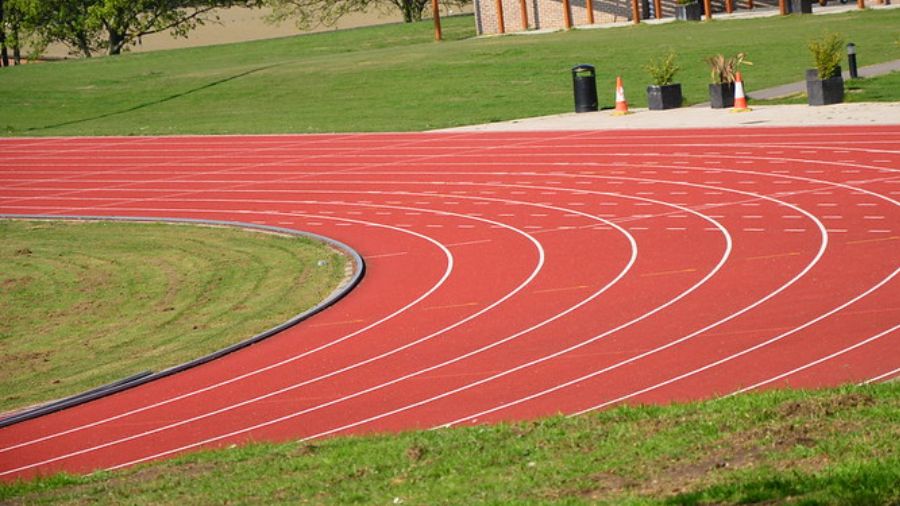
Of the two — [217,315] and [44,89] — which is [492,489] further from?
[44,89]

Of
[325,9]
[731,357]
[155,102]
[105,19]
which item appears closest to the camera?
[731,357]

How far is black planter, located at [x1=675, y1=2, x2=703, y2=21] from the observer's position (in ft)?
165

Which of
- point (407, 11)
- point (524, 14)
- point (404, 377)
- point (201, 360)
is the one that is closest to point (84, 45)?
point (407, 11)

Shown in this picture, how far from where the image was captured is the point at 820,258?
15281 millimetres

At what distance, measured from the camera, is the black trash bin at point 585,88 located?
3259 cm

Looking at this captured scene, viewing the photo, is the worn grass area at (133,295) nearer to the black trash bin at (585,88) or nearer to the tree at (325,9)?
the black trash bin at (585,88)

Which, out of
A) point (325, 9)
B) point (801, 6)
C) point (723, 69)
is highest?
point (325, 9)

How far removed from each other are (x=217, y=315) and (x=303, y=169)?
1155 cm

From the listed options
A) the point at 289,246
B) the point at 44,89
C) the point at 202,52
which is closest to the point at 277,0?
the point at 202,52

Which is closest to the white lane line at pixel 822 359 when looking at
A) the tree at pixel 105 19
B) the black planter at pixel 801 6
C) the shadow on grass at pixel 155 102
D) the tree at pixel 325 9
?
the shadow on grass at pixel 155 102

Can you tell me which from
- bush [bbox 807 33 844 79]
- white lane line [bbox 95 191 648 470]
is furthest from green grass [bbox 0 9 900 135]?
white lane line [bbox 95 191 648 470]

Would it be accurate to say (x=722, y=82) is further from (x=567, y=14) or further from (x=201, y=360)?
(x=567, y=14)

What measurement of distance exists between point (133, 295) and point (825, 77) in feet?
50.5

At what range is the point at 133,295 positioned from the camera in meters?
18.8
